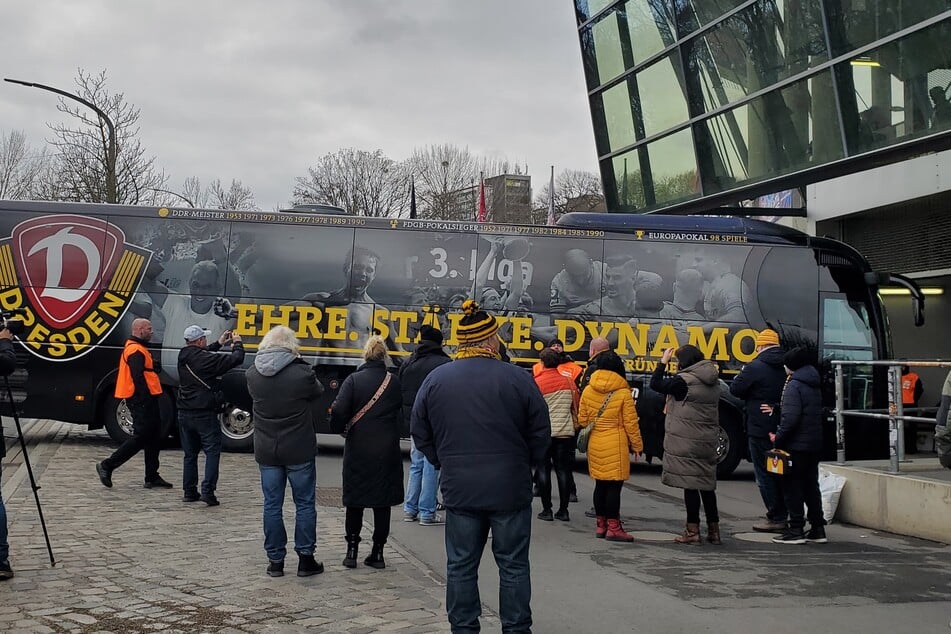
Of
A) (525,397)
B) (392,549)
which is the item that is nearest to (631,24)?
(392,549)

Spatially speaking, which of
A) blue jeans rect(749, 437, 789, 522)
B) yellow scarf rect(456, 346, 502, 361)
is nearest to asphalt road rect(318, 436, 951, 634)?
blue jeans rect(749, 437, 789, 522)

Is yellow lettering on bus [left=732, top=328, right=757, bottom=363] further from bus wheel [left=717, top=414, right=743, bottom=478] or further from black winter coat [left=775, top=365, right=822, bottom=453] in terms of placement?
black winter coat [left=775, top=365, right=822, bottom=453]

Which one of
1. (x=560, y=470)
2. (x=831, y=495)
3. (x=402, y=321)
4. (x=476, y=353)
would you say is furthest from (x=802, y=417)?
(x=402, y=321)

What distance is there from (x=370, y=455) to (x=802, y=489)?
4.18 m

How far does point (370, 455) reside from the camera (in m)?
7.23

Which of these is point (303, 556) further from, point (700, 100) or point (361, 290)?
point (700, 100)

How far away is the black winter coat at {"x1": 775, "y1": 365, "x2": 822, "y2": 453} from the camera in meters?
8.75

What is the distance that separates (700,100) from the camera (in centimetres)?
1933

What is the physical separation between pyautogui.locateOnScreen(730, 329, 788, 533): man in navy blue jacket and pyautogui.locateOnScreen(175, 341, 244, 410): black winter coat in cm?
503

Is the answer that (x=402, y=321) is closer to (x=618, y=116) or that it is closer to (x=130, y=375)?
(x=130, y=375)

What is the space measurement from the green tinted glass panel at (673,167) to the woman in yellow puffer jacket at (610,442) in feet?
38.5

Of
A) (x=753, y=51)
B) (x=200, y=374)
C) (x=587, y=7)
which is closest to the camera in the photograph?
(x=200, y=374)

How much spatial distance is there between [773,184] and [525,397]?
13677 millimetres

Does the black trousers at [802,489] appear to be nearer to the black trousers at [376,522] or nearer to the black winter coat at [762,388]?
the black winter coat at [762,388]
